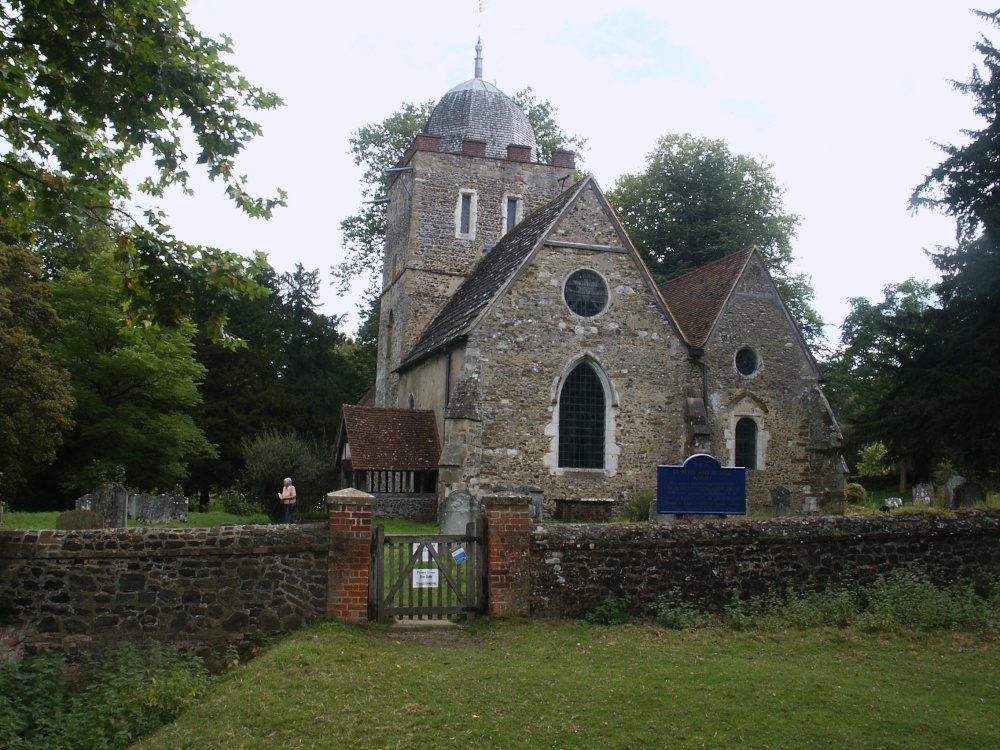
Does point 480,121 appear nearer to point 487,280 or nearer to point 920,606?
point 487,280

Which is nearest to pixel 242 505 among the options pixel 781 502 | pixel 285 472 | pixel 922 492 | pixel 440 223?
pixel 285 472

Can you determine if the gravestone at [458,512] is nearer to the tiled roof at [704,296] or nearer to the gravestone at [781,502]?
the gravestone at [781,502]

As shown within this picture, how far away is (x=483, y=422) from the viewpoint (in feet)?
72.7

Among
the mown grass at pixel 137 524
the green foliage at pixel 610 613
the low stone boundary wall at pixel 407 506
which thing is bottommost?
the green foliage at pixel 610 613

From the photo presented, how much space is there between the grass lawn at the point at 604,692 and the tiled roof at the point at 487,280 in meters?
12.9

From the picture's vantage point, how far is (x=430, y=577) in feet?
38.6

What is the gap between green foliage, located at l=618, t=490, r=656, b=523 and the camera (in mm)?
21266

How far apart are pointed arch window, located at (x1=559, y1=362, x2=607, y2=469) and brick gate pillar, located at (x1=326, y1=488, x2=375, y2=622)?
11869 mm

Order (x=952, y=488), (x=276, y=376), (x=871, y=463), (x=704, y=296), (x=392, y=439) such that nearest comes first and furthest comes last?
(x=952, y=488) → (x=392, y=439) → (x=704, y=296) → (x=276, y=376) → (x=871, y=463)

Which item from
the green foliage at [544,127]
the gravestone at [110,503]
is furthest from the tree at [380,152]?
the gravestone at [110,503]

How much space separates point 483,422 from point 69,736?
13.8 m

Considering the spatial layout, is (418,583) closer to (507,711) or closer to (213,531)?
(213,531)

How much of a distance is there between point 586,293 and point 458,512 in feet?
30.3

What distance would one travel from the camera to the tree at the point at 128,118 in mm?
9859
